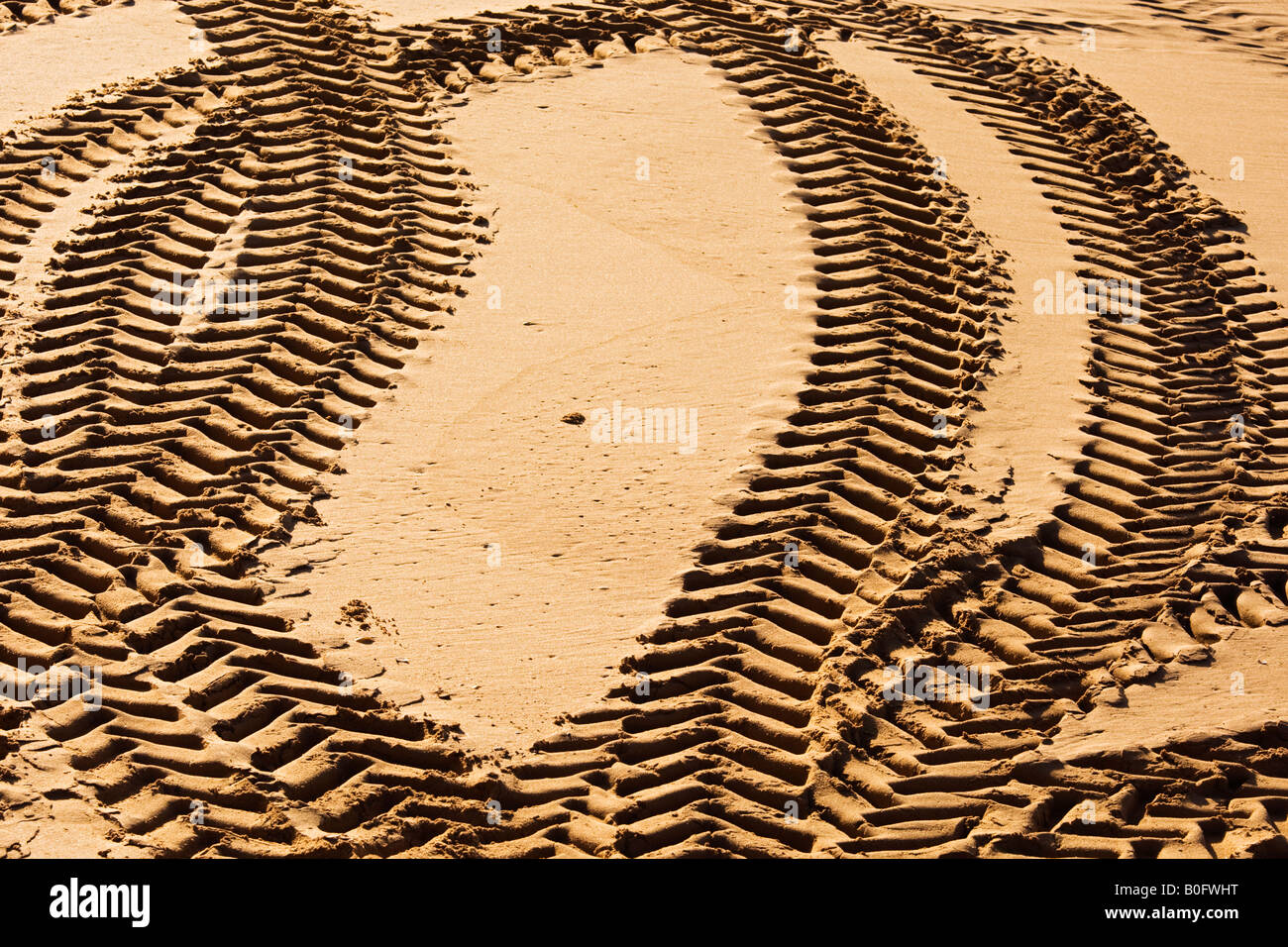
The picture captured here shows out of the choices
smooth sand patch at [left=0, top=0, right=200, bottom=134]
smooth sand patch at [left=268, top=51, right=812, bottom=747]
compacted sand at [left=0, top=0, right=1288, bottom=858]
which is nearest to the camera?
compacted sand at [left=0, top=0, right=1288, bottom=858]

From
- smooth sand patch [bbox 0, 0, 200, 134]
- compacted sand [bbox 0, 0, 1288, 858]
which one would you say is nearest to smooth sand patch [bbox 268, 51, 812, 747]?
compacted sand [bbox 0, 0, 1288, 858]

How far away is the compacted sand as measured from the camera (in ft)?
12.9

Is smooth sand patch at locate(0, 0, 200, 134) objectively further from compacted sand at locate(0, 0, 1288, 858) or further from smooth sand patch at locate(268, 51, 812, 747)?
smooth sand patch at locate(268, 51, 812, 747)

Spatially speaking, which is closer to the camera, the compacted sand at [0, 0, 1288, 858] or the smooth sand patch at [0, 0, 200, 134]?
the compacted sand at [0, 0, 1288, 858]

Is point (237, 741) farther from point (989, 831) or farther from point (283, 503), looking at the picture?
point (989, 831)

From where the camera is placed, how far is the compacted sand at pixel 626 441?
12.9 ft

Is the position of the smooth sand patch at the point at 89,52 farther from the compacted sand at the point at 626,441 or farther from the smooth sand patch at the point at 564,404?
the smooth sand patch at the point at 564,404

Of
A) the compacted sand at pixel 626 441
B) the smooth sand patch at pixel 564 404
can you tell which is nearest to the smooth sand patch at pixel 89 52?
the compacted sand at pixel 626 441

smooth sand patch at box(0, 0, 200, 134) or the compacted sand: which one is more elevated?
smooth sand patch at box(0, 0, 200, 134)

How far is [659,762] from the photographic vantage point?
3.98 m

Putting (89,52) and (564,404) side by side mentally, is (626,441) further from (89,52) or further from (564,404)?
(89,52)

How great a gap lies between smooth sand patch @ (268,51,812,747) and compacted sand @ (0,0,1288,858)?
0.02 meters

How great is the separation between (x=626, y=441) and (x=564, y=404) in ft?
1.11
